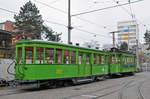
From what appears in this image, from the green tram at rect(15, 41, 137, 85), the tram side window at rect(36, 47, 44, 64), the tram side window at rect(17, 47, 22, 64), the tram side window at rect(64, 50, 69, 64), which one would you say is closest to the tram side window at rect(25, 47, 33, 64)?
the green tram at rect(15, 41, 137, 85)

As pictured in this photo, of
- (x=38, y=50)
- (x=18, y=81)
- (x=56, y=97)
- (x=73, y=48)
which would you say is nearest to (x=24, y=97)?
(x=56, y=97)

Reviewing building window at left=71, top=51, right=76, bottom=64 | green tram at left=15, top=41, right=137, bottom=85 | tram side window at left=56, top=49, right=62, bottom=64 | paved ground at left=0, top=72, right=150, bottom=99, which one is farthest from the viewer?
building window at left=71, top=51, right=76, bottom=64

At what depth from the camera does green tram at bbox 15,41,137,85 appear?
10219 mm

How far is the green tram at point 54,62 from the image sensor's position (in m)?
10.2

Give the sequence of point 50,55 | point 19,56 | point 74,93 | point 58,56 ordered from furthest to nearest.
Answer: point 58,56 < point 50,55 < point 19,56 < point 74,93

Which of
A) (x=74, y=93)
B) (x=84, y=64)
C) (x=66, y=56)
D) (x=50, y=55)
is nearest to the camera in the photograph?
(x=74, y=93)

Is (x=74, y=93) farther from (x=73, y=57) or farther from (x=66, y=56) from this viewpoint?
(x=73, y=57)

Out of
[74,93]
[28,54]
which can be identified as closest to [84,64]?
[74,93]

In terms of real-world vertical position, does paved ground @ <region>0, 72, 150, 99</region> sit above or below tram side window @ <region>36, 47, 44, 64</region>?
below

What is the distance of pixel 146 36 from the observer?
54438 mm

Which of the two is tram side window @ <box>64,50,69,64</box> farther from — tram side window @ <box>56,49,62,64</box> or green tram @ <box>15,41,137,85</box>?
tram side window @ <box>56,49,62,64</box>

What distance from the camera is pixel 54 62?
11125 mm

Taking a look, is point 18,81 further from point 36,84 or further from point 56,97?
point 56,97

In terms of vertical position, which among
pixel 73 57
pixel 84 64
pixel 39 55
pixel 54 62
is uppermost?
pixel 39 55
